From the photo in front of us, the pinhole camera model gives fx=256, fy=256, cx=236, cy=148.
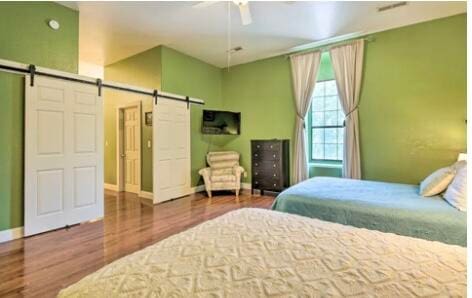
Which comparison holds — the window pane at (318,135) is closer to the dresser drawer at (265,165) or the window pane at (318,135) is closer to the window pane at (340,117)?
the window pane at (340,117)

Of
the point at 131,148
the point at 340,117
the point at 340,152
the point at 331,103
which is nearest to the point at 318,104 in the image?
the point at 331,103

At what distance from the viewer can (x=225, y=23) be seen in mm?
4141

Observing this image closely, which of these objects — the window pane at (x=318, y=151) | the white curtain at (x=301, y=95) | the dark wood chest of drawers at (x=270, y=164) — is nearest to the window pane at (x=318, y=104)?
the white curtain at (x=301, y=95)

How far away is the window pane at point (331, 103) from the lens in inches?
200

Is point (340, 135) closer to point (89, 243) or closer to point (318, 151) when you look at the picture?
point (318, 151)

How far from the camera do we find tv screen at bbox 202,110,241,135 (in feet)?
18.7

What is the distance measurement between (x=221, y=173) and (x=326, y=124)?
239 centimetres

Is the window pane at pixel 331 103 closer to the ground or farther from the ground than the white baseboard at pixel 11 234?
farther from the ground

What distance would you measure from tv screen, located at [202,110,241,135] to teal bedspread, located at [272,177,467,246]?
9.79 ft

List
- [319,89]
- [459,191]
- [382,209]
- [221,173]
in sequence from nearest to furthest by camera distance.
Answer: [459,191], [382,209], [319,89], [221,173]

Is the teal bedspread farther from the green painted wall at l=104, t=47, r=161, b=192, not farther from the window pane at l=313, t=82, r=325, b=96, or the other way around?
the green painted wall at l=104, t=47, r=161, b=192

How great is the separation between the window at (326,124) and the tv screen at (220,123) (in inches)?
67.4

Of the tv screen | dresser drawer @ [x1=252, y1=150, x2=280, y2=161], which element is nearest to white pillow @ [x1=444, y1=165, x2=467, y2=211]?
dresser drawer @ [x1=252, y1=150, x2=280, y2=161]

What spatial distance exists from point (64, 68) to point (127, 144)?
2490 millimetres
